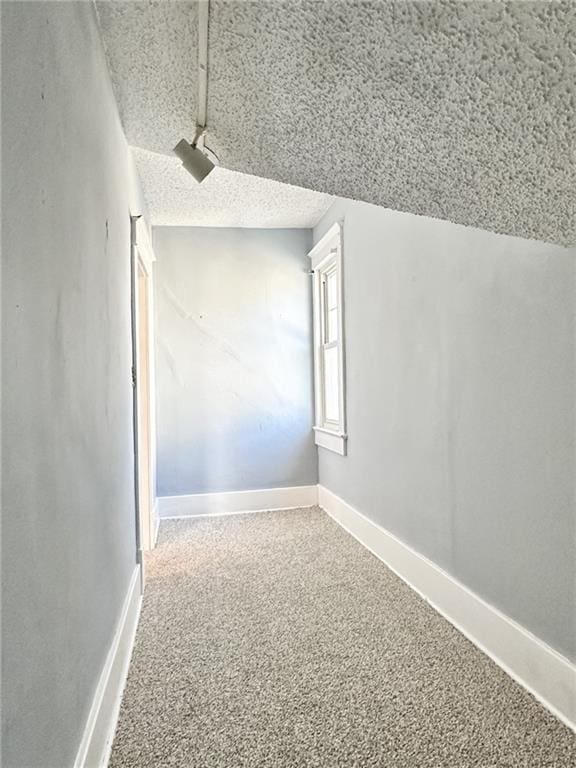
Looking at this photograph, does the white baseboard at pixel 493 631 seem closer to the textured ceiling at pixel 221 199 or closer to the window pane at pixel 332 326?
the window pane at pixel 332 326

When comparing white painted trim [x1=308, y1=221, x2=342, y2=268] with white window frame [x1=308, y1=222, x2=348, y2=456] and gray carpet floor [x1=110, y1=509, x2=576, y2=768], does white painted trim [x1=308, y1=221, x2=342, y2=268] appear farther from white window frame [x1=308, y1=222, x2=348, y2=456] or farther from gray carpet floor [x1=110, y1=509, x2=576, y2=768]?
gray carpet floor [x1=110, y1=509, x2=576, y2=768]

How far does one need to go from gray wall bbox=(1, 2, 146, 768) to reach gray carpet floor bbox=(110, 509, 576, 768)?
1.05 feet

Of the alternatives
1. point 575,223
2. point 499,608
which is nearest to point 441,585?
point 499,608

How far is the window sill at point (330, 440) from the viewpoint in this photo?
3.73m

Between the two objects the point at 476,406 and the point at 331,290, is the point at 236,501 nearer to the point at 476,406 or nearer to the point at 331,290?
the point at 331,290

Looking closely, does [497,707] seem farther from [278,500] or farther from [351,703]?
[278,500]

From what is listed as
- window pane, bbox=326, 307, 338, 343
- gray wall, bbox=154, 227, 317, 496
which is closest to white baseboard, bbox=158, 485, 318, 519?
gray wall, bbox=154, 227, 317, 496

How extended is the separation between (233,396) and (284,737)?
3091 mm

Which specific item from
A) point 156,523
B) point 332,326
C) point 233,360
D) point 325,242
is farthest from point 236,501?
point 325,242

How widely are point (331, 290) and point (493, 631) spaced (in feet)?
9.66

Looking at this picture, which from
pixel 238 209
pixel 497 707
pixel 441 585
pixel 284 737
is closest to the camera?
pixel 284 737

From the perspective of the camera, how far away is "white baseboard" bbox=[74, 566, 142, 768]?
1275mm

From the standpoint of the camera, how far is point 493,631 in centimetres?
192

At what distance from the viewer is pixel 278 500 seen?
14.6 ft
